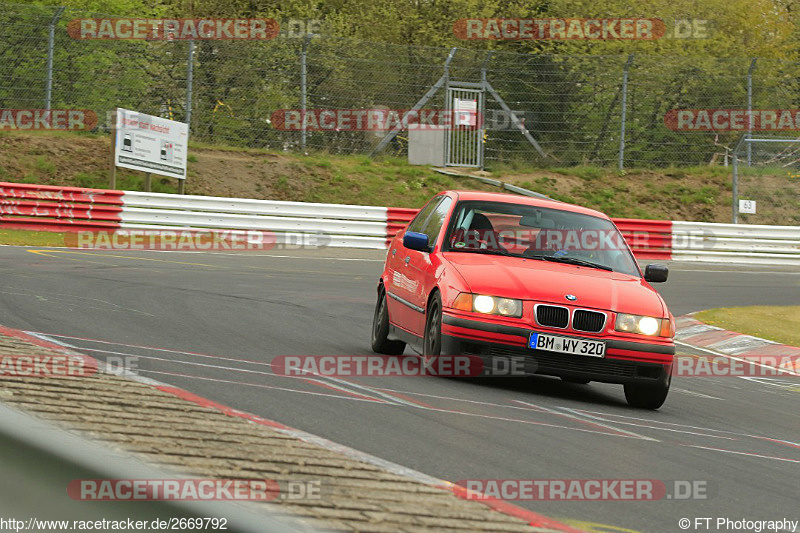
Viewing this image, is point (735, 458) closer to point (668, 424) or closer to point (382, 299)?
point (668, 424)

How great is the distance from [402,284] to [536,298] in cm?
194

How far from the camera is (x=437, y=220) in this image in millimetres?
10109

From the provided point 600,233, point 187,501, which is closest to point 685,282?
point 600,233

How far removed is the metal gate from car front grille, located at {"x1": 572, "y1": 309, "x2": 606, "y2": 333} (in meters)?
23.2

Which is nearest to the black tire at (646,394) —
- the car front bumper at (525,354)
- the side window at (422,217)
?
the car front bumper at (525,354)

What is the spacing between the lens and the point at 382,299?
35.3ft

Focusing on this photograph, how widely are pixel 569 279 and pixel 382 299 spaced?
7.94 feet

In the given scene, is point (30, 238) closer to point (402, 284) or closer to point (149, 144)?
point (149, 144)

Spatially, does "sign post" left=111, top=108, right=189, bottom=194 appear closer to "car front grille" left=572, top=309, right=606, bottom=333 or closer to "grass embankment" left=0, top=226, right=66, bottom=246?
"grass embankment" left=0, top=226, right=66, bottom=246

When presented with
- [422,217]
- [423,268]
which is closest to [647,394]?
[423,268]

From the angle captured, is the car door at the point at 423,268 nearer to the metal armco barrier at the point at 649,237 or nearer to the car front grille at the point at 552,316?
the car front grille at the point at 552,316

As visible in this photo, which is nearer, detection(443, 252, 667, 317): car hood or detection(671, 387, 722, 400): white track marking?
detection(443, 252, 667, 317): car hood

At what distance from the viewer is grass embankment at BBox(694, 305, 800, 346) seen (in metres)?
15.7

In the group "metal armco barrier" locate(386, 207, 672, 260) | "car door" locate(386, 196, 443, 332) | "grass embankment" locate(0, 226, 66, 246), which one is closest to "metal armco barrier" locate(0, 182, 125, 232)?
"grass embankment" locate(0, 226, 66, 246)
